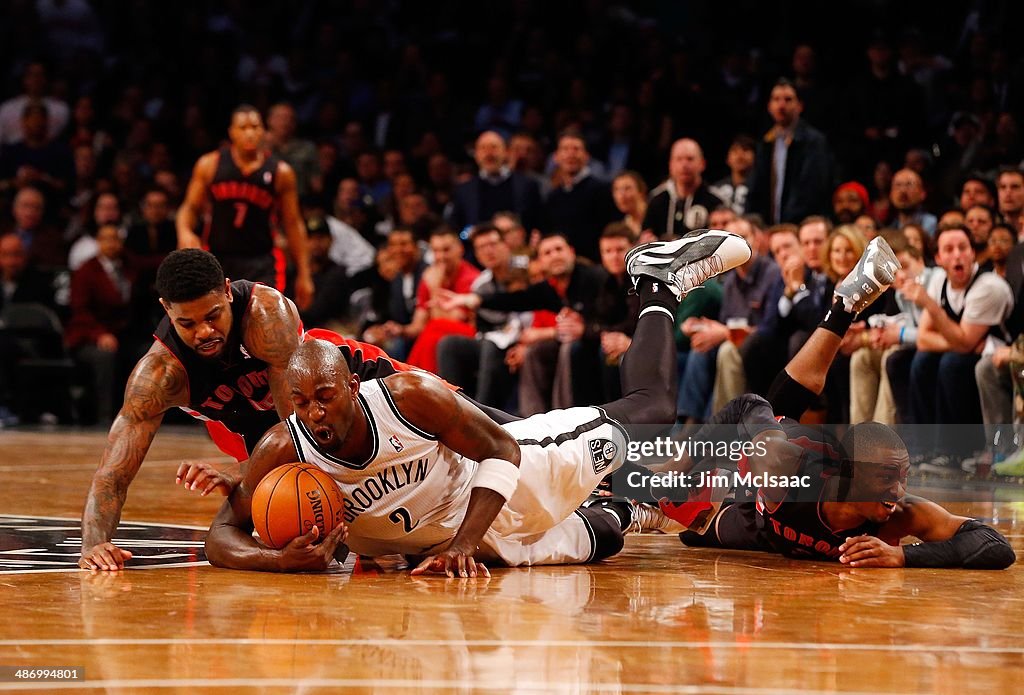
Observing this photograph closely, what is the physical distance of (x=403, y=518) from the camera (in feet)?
14.9

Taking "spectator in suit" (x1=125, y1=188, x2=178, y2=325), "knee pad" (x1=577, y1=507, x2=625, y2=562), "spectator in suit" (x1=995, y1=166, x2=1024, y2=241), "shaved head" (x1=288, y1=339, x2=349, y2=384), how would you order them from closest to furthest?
"shaved head" (x1=288, y1=339, x2=349, y2=384) < "knee pad" (x1=577, y1=507, x2=625, y2=562) < "spectator in suit" (x1=995, y1=166, x2=1024, y2=241) < "spectator in suit" (x1=125, y1=188, x2=178, y2=325)

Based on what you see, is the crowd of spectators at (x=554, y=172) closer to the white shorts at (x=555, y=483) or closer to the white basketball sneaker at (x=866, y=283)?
the white basketball sneaker at (x=866, y=283)

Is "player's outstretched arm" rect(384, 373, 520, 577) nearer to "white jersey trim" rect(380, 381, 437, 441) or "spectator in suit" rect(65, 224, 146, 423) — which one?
"white jersey trim" rect(380, 381, 437, 441)

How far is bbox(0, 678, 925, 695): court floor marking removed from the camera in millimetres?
2877

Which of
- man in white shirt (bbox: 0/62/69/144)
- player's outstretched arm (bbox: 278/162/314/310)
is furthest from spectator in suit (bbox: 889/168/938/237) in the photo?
man in white shirt (bbox: 0/62/69/144)

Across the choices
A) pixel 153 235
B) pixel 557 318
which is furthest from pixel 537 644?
pixel 153 235

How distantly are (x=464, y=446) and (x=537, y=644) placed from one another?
1.13 m

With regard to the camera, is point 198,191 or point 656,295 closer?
point 656,295

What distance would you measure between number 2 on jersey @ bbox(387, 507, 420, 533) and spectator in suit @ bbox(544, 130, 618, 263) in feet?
19.7

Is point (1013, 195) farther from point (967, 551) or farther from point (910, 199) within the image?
point (967, 551)

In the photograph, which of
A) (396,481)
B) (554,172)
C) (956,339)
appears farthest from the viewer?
(554,172)

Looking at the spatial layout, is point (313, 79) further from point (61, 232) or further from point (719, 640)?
point (719, 640)

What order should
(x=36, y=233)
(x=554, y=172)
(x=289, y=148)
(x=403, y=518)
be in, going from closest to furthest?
(x=403, y=518) → (x=554, y=172) → (x=289, y=148) → (x=36, y=233)

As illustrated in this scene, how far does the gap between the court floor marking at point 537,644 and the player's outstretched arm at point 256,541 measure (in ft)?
3.44
